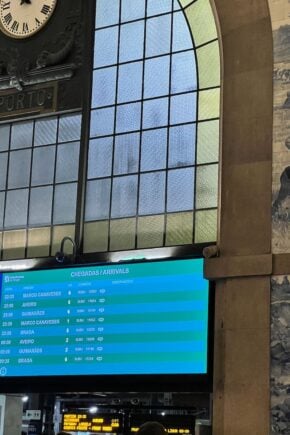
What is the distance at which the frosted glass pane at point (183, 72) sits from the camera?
14406mm

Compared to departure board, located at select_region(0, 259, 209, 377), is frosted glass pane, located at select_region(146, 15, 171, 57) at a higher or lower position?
higher

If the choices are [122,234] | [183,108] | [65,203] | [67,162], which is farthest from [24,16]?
[122,234]

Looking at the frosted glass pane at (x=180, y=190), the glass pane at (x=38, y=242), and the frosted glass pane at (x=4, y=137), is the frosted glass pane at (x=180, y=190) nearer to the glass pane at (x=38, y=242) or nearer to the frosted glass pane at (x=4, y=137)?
the glass pane at (x=38, y=242)

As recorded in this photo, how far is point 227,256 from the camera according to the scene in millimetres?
12602

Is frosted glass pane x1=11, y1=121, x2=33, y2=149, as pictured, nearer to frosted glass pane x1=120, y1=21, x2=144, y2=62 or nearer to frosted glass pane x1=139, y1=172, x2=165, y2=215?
frosted glass pane x1=120, y1=21, x2=144, y2=62

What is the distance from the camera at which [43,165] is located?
51.7ft

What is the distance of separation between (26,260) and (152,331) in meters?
3.29

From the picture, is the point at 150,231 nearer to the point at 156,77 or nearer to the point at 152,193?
the point at 152,193

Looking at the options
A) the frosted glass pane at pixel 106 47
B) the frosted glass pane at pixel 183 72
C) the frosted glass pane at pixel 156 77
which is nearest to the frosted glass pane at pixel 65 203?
the frosted glass pane at pixel 156 77

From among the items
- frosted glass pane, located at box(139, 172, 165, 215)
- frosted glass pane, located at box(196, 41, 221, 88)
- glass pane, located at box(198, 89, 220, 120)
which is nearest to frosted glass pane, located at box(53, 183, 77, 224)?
frosted glass pane, located at box(139, 172, 165, 215)

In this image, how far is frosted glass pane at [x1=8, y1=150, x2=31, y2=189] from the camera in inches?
626

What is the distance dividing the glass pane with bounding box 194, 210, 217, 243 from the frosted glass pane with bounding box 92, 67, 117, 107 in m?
3.14

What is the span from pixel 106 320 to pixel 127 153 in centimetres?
321

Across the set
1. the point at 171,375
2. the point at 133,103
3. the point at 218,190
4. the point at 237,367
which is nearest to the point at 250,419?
the point at 237,367
